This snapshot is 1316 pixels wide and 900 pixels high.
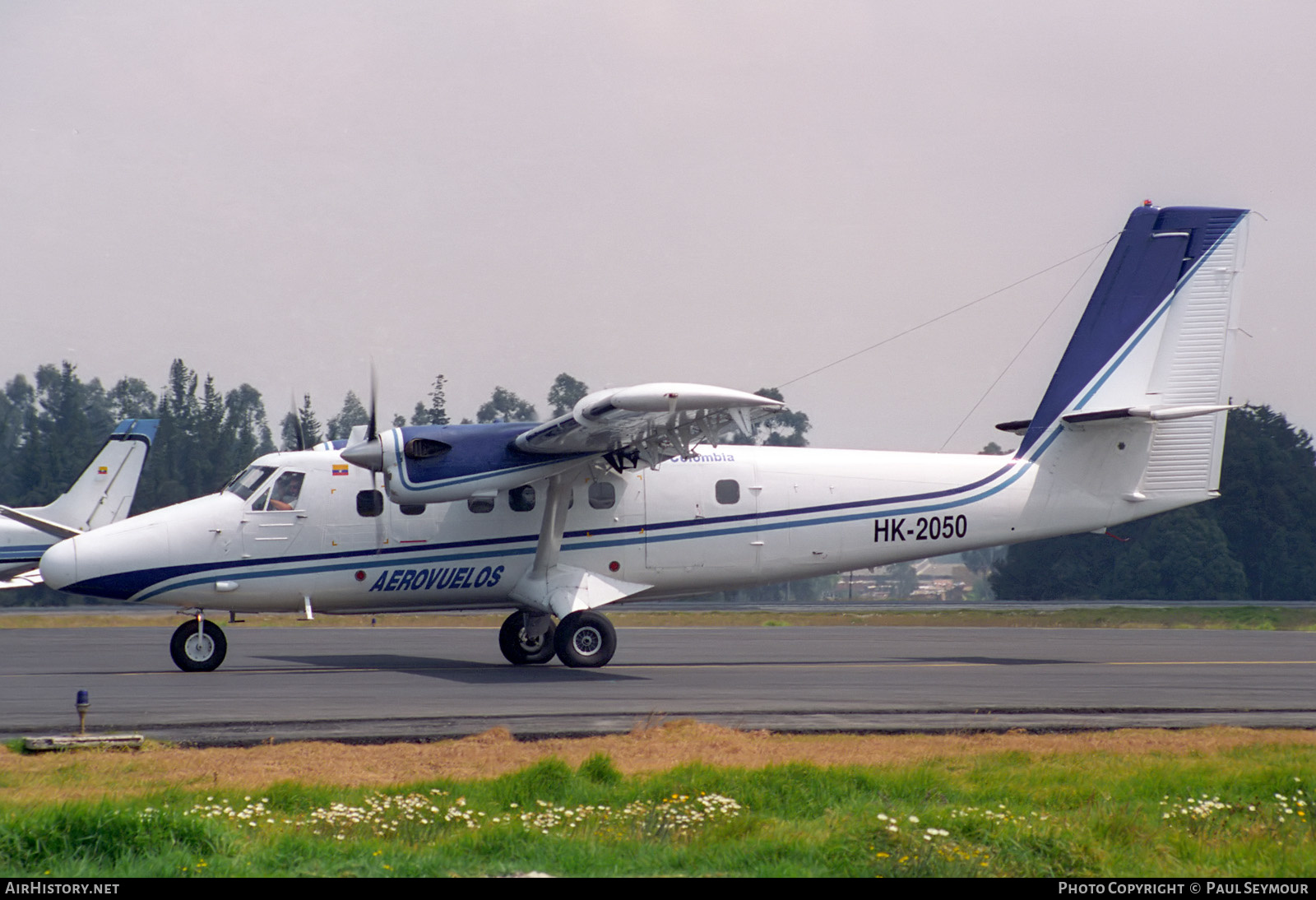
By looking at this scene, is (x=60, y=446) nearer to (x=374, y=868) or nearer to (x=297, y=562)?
(x=297, y=562)

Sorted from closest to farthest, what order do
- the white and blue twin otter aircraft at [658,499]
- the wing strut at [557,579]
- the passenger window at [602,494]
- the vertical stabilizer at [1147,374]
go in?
the white and blue twin otter aircraft at [658,499], the wing strut at [557,579], the passenger window at [602,494], the vertical stabilizer at [1147,374]

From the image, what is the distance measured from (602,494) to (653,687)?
3948mm

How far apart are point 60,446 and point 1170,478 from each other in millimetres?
68691

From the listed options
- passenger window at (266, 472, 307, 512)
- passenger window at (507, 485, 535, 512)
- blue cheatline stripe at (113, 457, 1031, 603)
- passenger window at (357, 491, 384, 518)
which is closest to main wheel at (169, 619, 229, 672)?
blue cheatline stripe at (113, 457, 1031, 603)

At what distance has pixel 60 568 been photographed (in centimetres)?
1606

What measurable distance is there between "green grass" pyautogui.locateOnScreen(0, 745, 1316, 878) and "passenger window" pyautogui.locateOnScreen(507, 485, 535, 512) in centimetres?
952

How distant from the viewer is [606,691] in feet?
47.5

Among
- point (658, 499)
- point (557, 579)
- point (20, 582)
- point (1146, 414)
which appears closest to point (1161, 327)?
point (1146, 414)

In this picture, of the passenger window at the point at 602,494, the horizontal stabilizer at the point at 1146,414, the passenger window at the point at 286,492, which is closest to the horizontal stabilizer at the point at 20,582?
the passenger window at the point at 286,492

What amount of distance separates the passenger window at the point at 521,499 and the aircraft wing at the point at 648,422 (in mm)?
1390

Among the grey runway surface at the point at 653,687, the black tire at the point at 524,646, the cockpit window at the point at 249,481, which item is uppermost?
the cockpit window at the point at 249,481

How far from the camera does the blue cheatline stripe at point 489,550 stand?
55.2 ft

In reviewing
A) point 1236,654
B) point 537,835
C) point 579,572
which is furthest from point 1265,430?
point 537,835

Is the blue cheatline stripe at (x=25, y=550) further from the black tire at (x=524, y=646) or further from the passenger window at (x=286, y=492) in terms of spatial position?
→ the black tire at (x=524, y=646)
